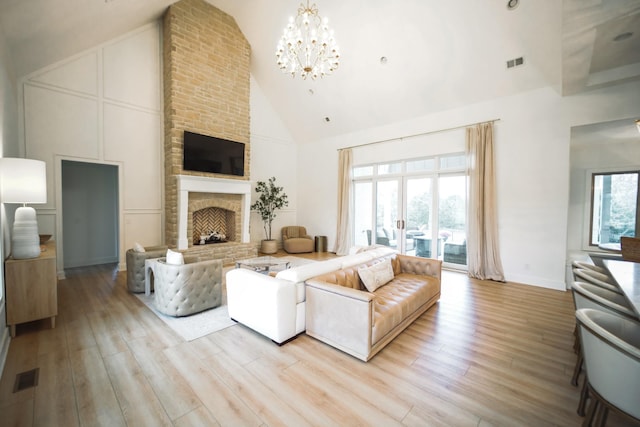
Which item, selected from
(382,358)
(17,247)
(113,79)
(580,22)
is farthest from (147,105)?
(580,22)

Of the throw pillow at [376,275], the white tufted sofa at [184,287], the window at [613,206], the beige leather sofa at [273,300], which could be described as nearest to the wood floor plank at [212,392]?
the beige leather sofa at [273,300]

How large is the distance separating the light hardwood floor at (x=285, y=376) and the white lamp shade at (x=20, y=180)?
146 cm

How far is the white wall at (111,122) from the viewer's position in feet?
15.6

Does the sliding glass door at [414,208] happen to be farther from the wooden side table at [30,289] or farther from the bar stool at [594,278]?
the wooden side table at [30,289]

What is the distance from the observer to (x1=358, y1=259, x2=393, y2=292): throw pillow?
3273 mm

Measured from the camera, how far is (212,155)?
6.18 meters

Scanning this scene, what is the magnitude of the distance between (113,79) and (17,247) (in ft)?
13.8

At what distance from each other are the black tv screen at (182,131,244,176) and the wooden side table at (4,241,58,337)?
11.0 ft

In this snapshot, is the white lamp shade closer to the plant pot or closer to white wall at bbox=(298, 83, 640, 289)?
the plant pot

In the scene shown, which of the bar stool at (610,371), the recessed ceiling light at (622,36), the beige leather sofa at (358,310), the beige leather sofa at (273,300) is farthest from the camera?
the recessed ceiling light at (622,36)

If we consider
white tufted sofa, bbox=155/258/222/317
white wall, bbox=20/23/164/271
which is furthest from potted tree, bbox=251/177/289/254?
white tufted sofa, bbox=155/258/222/317

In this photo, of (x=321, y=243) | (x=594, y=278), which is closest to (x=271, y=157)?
(x=321, y=243)

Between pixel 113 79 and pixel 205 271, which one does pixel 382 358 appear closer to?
pixel 205 271

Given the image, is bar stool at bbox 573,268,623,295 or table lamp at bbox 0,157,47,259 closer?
bar stool at bbox 573,268,623,295
